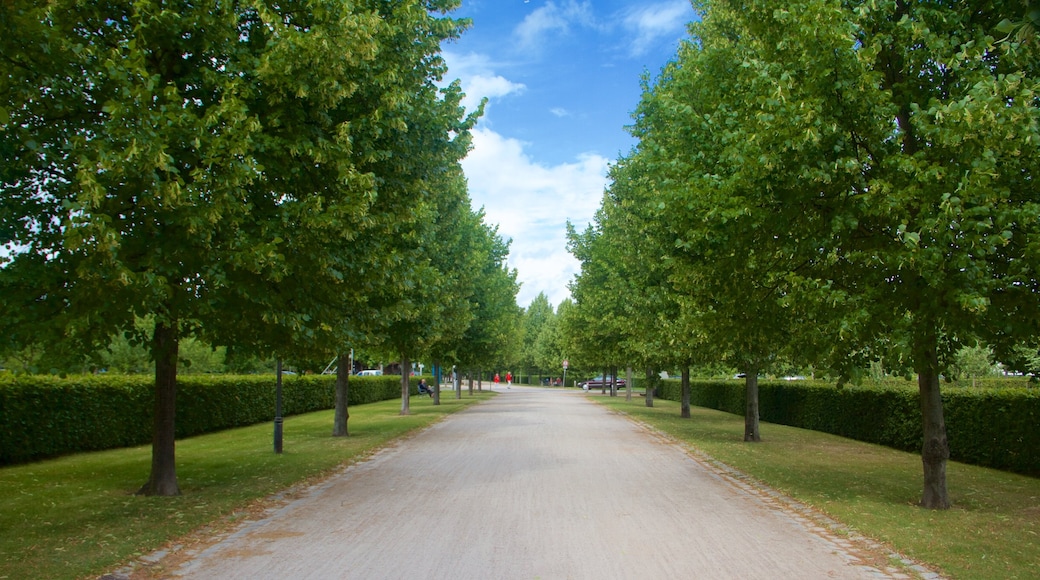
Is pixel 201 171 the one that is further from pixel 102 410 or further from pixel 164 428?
pixel 102 410

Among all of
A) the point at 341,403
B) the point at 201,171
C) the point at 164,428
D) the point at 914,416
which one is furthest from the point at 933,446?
the point at 341,403

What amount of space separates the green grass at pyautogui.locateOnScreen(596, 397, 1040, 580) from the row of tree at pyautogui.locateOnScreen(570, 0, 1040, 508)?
3.00ft

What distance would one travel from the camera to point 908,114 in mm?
10055

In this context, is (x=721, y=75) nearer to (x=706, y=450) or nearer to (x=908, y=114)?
(x=908, y=114)

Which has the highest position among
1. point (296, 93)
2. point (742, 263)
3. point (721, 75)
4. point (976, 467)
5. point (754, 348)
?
point (721, 75)

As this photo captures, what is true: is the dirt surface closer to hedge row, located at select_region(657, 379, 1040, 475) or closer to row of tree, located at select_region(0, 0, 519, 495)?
row of tree, located at select_region(0, 0, 519, 495)

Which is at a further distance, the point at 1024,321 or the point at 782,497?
the point at 782,497

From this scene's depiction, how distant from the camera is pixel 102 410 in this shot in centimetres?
1620

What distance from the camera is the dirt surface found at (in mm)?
6559

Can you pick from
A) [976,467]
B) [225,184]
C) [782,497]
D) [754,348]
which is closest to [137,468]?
[225,184]

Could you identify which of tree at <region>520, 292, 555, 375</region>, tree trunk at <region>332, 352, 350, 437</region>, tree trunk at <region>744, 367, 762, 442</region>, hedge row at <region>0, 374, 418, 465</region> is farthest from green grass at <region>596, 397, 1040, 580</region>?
tree at <region>520, 292, 555, 375</region>

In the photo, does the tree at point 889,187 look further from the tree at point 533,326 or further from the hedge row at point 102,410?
the tree at point 533,326

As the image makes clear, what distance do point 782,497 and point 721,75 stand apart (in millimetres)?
8096

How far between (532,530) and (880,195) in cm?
538
